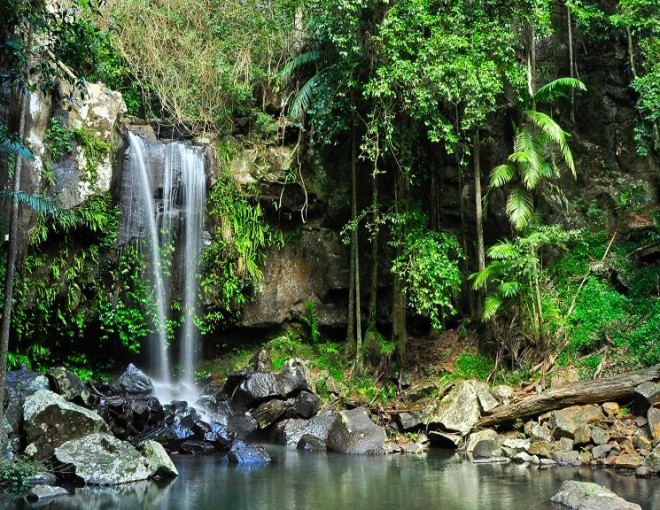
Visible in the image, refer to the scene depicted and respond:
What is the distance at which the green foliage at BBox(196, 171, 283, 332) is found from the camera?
17.0 m

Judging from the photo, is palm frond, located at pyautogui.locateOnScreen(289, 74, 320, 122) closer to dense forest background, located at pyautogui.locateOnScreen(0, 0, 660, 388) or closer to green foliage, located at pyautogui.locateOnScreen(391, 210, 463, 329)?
dense forest background, located at pyautogui.locateOnScreen(0, 0, 660, 388)

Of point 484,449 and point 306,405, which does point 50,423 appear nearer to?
point 306,405

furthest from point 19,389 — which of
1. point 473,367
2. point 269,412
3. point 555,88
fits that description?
point 555,88

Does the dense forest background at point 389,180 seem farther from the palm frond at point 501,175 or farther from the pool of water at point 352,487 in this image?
the pool of water at point 352,487

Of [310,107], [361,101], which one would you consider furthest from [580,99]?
[310,107]

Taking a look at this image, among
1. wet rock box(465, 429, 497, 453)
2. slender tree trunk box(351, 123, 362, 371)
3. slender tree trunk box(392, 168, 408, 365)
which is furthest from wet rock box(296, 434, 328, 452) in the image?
slender tree trunk box(392, 168, 408, 365)

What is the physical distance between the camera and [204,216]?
682 inches

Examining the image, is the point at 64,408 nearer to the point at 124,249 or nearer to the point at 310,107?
the point at 124,249

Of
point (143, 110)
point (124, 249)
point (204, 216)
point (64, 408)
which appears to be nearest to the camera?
point (64, 408)

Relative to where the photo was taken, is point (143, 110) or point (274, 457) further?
point (143, 110)

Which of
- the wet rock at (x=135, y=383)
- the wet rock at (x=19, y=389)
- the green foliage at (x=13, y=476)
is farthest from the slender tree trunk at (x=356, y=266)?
the green foliage at (x=13, y=476)

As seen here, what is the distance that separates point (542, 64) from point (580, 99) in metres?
1.59

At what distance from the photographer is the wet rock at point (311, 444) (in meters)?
13.5

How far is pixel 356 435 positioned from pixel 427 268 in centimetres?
406
